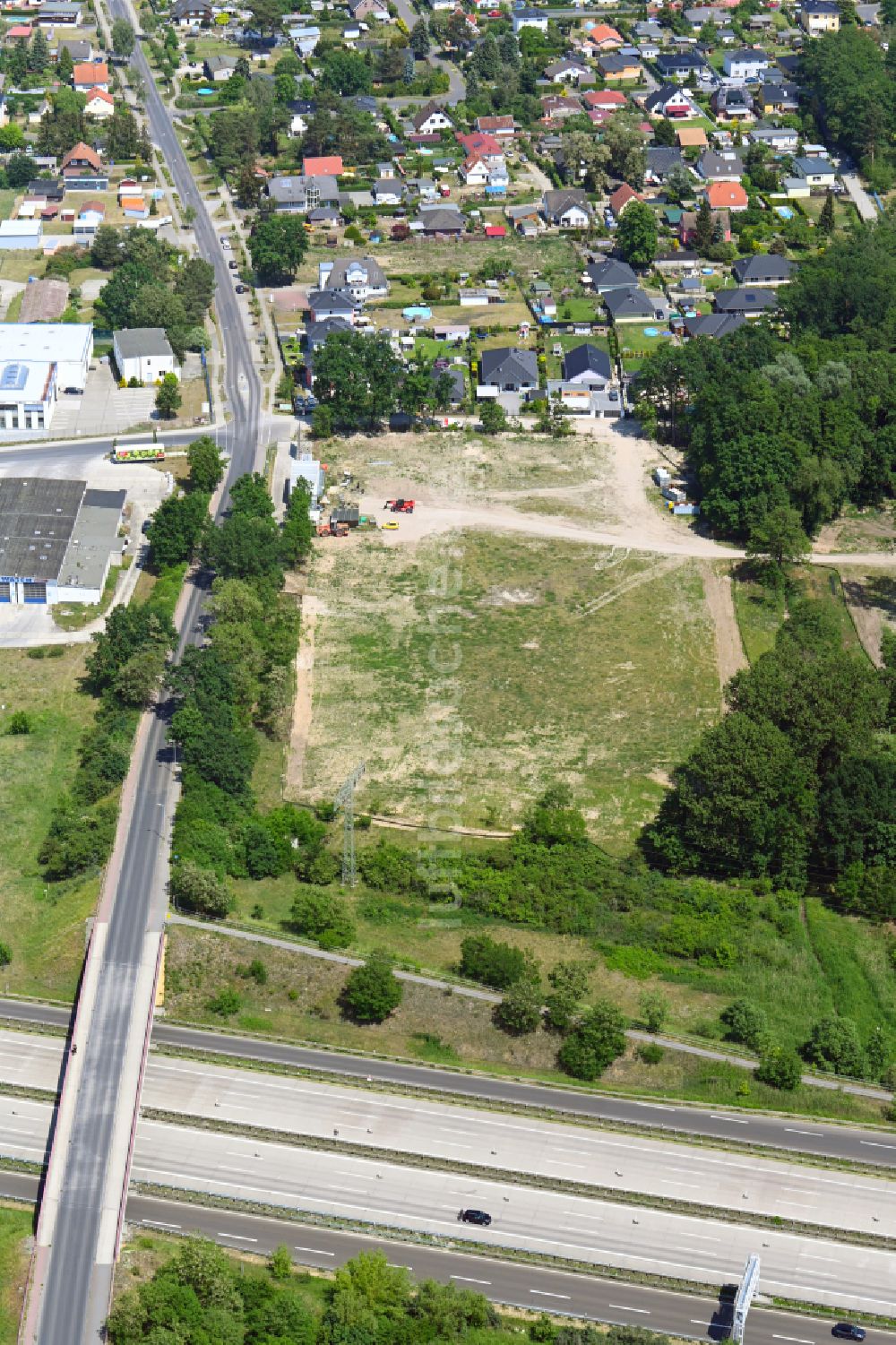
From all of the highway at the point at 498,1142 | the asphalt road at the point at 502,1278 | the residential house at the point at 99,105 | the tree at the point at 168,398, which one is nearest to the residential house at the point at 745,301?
the tree at the point at 168,398

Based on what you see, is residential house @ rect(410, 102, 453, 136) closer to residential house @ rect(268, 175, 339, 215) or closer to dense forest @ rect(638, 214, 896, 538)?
residential house @ rect(268, 175, 339, 215)

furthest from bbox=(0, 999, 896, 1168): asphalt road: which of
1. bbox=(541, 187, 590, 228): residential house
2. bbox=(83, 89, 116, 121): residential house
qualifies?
bbox=(83, 89, 116, 121): residential house

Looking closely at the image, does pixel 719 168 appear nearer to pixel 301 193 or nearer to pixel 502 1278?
pixel 301 193

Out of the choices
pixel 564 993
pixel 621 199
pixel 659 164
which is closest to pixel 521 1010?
pixel 564 993

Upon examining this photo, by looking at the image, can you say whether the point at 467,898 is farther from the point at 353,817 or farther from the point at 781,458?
the point at 781,458

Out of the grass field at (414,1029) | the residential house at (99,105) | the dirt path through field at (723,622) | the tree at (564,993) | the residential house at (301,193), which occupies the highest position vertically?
the tree at (564,993)

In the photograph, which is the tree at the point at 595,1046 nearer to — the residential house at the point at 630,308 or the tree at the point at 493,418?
the tree at the point at 493,418

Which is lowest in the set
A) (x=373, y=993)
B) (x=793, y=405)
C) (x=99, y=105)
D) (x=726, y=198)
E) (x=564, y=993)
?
(x=99, y=105)
